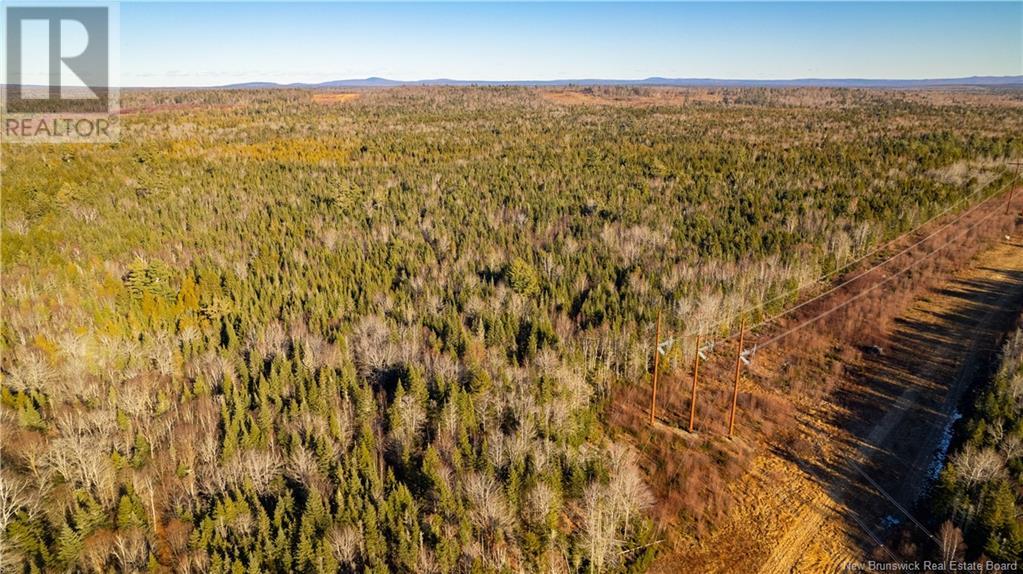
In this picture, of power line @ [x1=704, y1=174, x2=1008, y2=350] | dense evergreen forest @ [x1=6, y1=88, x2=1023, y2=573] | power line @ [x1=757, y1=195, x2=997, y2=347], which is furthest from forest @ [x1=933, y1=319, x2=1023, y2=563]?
power line @ [x1=757, y1=195, x2=997, y2=347]

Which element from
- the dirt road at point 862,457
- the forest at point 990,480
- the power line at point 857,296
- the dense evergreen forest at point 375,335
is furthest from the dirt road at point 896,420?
the dense evergreen forest at point 375,335

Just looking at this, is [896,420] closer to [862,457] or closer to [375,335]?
[862,457]

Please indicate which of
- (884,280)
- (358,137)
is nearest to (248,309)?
(884,280)

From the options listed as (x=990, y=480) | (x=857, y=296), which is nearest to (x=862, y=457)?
(x=990, y=480)

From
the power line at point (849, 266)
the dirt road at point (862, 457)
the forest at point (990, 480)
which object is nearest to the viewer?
the forest at point (990, 480)

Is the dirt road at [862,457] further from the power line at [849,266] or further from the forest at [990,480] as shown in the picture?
the power line at [849,266]

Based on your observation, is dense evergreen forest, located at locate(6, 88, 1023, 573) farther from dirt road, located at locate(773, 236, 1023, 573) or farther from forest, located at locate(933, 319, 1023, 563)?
dirt road, located at locate(773, 236, 1023, 573)

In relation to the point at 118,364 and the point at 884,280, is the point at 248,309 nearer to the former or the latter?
the point at 118,364

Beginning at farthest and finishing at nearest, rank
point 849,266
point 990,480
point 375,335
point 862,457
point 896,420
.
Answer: point 849,266 → point 375,335 → point 896,420 → point 862,457 → point 990,480
